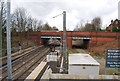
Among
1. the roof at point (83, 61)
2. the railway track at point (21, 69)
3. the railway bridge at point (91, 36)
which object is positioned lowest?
the railway track at point (21, 69)

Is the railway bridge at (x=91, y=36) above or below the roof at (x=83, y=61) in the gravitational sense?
above

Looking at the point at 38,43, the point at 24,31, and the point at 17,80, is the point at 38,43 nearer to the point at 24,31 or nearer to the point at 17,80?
the point at 24,31

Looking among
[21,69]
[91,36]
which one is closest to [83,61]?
[21,69]

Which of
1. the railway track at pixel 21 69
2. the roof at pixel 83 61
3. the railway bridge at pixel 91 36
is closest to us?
the roof at pixel 83 61

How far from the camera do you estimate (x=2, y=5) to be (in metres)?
20.3

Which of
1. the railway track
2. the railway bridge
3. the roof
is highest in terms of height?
the railway bridge

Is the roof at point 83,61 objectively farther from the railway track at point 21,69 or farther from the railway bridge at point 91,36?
the railway bridge at point 91,36

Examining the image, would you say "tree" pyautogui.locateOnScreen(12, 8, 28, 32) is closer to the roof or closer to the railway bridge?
the railway bridge

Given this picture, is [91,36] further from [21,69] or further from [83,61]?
[21,69]

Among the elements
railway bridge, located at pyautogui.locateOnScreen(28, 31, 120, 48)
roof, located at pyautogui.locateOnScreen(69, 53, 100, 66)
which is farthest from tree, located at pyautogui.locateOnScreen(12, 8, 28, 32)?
roof, located at pyautogui.locateOnScreen(69, 53, 100, 66)

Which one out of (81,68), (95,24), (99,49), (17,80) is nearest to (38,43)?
(99,49)

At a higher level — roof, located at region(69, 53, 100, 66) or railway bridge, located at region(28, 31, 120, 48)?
railway bridge, located at region(28, 31, 120, 48)

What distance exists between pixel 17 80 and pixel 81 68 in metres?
5.42

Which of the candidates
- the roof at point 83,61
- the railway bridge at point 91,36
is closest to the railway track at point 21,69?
the roof at point 83,61
